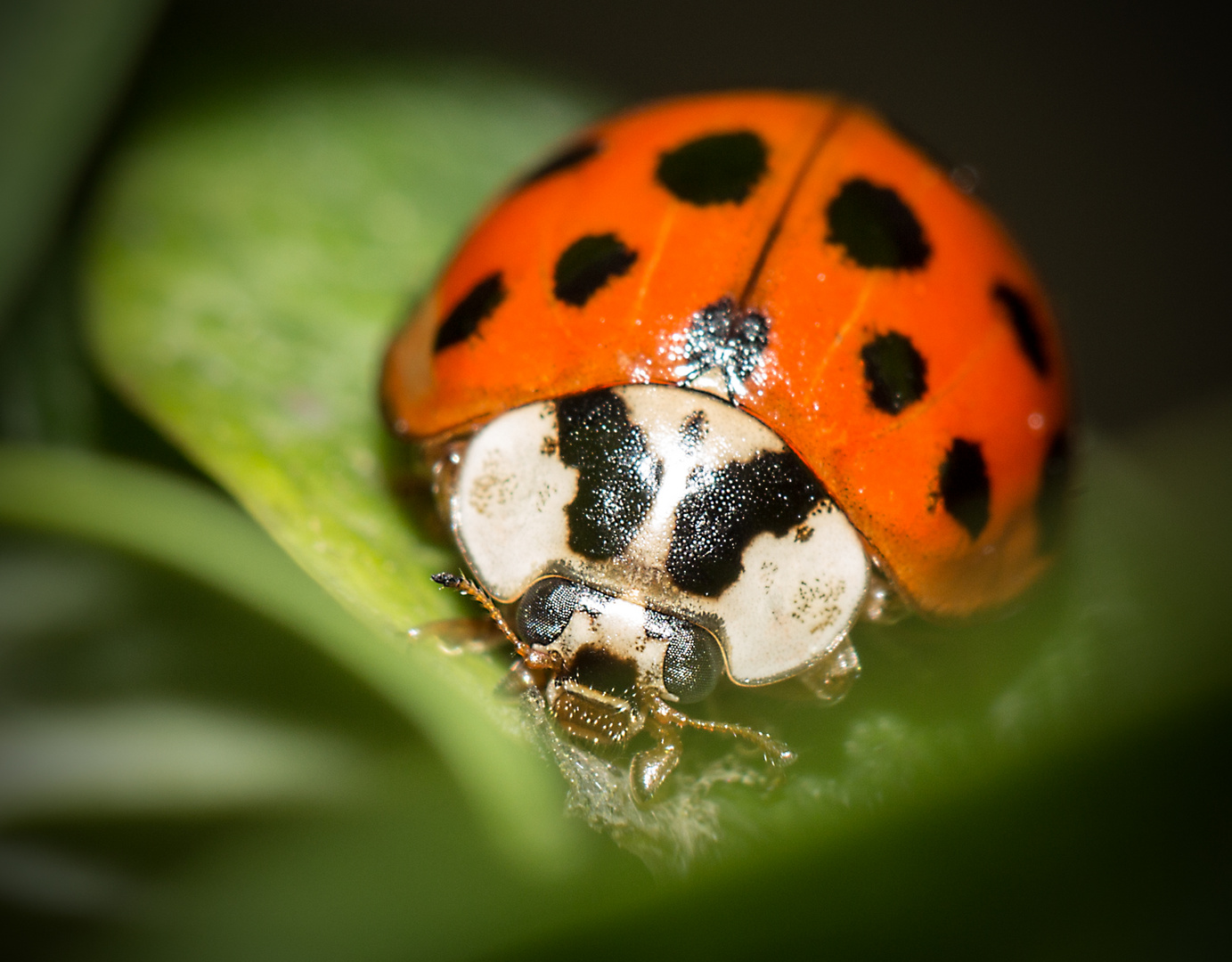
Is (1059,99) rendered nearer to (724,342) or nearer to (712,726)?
(724,342)

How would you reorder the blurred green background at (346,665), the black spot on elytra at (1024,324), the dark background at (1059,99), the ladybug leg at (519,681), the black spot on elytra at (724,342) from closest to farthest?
Answer: the blurred green background at (346,665) < the ladybug leg at (519,681) < the black spot on elytra at (724,342) < the black spot on elytra at (1024,324) < the dark background at (1059,99)

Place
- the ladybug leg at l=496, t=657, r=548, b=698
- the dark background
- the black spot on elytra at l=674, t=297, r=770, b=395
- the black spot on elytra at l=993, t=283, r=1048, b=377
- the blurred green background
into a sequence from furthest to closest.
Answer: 1. the dark background
2. the black spot on elytra at l=993, t=283, r=1048, b=377
3. the black spot on elytra at l=674, t=297, r=770, b=395
4. the ladybug leg at l=496, t=657, r=548, b=698
5. the blurred green background

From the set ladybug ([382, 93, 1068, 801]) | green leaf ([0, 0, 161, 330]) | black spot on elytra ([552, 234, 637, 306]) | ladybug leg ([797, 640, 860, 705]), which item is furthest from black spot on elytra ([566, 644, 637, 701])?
green leaf ([0, 0, 161, 330])

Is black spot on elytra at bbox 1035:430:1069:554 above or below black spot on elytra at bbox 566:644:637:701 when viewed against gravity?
above

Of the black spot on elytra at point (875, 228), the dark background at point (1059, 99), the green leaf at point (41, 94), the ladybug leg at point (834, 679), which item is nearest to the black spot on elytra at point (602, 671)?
the ladybug leg at point (834, 679)

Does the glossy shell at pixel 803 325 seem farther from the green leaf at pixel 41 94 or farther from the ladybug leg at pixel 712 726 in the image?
the green leaf at pixel 41 94

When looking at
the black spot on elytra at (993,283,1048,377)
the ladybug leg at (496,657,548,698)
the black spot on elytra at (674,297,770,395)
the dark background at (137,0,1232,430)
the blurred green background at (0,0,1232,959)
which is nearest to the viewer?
the blurred green background at (0,0,1232,959)

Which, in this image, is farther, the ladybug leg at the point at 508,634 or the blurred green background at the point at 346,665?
the ladybug leg at the point at 508,634

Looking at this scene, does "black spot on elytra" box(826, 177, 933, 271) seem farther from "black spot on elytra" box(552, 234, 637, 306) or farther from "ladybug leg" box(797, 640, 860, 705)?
"ladybug leg" box(797, 640, 860, 705)
